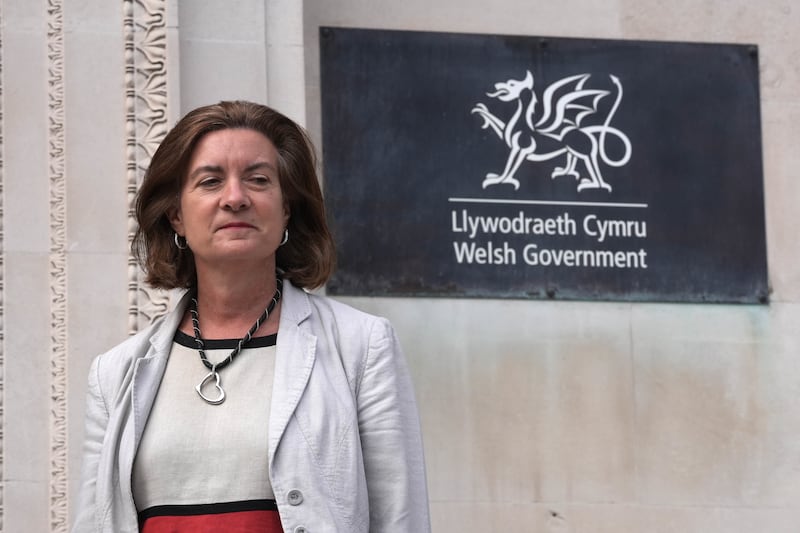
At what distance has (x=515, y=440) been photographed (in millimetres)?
7000

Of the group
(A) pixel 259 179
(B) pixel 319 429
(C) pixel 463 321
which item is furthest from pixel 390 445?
(C) pixel 463 321

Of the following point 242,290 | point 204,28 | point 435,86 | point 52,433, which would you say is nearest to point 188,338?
point 242,290

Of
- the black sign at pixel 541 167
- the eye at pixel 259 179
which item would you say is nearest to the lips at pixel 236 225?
the eye at pixel 259 179

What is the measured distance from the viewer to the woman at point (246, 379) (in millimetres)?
4113

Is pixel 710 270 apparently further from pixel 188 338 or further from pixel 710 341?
pixel 188 338

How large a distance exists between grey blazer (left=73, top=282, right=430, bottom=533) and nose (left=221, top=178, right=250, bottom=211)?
0.95 ft

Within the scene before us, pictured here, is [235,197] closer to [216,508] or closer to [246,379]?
[246,379]

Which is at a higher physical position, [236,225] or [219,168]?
[219,168]

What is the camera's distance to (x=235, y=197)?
4277 millimetres

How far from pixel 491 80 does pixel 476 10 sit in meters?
0.33

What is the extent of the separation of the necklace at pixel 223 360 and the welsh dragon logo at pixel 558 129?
2875mm

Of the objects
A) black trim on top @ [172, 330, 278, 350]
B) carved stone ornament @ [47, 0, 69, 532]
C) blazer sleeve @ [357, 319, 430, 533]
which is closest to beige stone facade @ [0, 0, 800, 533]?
carved stone ornament @ [47, 0, 69, 532]

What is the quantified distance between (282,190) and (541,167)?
9.90 feet

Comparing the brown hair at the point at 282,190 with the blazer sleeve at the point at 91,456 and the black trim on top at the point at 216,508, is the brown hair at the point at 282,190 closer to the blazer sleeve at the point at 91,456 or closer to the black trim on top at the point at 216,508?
the blazer sleeve at the point at 91,456
